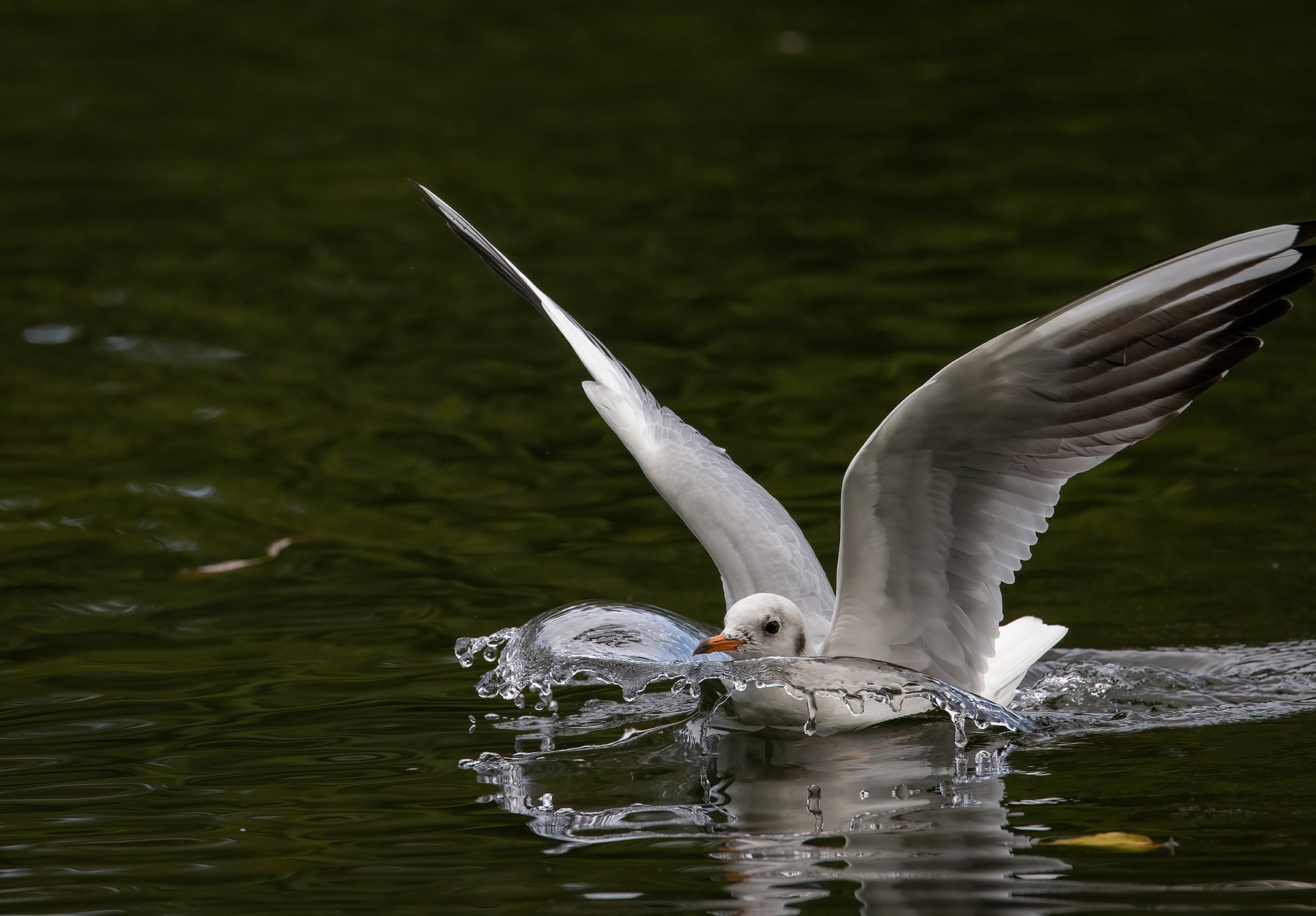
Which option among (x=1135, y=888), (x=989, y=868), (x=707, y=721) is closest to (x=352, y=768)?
(x=707, y=721)

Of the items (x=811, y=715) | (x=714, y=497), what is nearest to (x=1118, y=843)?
(x=811, y=715)

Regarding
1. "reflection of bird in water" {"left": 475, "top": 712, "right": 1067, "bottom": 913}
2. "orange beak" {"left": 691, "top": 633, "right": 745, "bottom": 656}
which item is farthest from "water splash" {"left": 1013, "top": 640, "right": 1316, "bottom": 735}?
"orange beak" {"left": 691, "top": 633, "right": 745, "bottom": 656}

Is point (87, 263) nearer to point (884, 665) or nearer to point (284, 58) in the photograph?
point (284, 58)

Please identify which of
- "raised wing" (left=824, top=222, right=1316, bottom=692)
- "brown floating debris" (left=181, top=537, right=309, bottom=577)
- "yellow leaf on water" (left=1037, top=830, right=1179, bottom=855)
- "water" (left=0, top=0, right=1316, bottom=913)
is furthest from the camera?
"brown floating debris" (left=181, top=537, right=309, bottom=577)

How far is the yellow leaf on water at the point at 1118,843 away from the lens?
4473mm

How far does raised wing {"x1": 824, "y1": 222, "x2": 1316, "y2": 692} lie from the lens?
502 cm

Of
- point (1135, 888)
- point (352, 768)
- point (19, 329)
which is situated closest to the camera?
point (1135, 888)

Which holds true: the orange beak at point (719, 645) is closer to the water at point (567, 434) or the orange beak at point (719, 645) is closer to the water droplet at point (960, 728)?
the water at point (567, 434)

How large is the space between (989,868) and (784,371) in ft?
18.6

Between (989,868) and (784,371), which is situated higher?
(784,371)

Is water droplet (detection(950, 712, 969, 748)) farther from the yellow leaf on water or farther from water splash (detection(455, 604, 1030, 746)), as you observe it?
the yellow leaf on water

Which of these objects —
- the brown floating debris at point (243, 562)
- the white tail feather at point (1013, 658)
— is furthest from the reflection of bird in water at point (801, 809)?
the brown floating debris at point (243, 562)

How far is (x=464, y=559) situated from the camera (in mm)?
7832

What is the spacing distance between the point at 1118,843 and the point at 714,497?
90.4 inches
